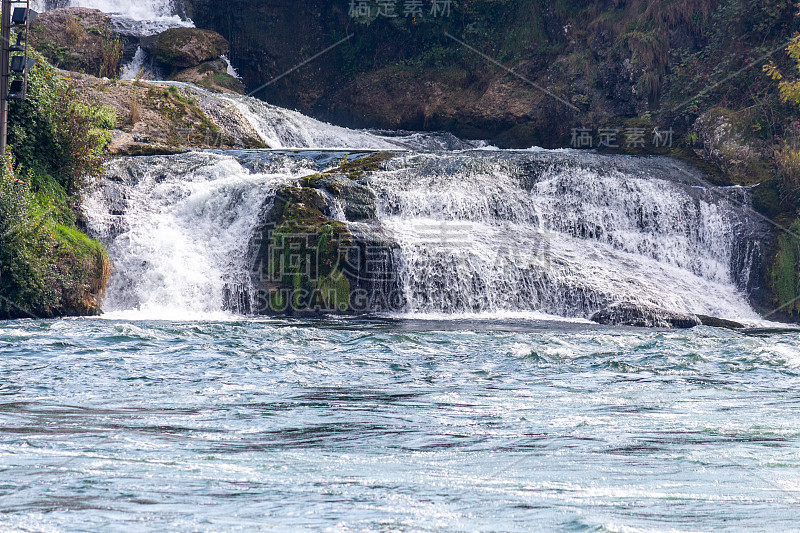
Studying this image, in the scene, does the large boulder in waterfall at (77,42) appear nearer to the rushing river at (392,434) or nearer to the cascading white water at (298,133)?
the cascading white water at (298,133)

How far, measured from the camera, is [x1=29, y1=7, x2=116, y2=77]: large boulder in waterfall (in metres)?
27.7

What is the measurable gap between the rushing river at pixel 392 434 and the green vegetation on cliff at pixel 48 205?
7.92 feet

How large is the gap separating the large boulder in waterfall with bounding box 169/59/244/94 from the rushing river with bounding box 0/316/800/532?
18081 millimetres

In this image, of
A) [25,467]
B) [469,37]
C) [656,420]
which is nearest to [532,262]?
[656,420]

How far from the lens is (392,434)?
7020 mm

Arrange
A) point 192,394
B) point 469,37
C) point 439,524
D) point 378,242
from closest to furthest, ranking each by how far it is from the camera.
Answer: point 439,524
point 192,394
point 378,242
point 469,37

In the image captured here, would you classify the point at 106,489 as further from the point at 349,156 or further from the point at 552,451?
the point at 349,156

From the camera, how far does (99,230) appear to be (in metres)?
17.5

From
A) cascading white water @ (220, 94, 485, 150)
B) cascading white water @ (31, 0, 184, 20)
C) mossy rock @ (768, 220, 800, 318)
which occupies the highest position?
cascading white water @ (31, 0, 184, 20)

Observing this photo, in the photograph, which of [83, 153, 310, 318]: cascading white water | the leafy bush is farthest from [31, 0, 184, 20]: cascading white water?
the leafy bush

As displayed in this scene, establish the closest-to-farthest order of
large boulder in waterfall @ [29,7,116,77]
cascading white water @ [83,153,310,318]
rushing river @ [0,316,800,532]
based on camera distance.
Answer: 1. rushing river @ [0,316,800,532]
2. cascading white water @ [83,153,310,318]
3. large boulder in waterfall @ [29,7,116,77]

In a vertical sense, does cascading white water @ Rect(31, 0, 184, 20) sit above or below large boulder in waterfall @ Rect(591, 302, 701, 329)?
above

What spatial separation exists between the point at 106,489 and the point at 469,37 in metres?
28.2

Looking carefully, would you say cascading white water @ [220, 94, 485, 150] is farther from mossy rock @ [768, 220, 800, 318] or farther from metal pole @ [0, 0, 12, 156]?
mossy rock @ [768, 220, 800, 318]
